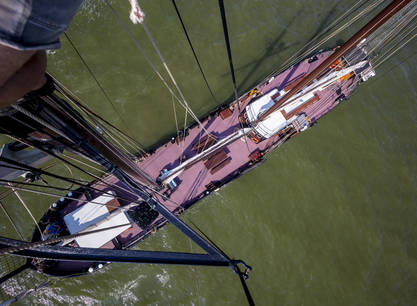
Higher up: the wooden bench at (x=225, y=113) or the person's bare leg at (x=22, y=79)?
the wooden bench at (x=225, y=113)

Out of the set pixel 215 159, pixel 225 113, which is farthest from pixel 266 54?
pixel 215 159

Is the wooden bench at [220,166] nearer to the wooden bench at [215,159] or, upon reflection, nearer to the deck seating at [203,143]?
the wooden bench at [215,159]

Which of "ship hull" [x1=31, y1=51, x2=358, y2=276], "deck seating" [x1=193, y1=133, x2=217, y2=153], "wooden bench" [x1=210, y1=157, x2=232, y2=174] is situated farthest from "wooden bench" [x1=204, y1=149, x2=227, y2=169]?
"deck seating" [x1=193, y1=133, x2=217, y2=153]

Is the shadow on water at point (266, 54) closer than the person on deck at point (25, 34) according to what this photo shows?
No

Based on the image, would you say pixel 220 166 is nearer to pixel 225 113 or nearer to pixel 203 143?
pixel 203 143

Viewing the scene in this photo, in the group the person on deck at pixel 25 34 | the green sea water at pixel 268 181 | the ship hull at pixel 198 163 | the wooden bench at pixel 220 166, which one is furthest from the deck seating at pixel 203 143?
the person on deck at pixel 25 34

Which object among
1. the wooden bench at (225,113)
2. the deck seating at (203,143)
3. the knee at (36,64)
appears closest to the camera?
the knee at (36,64)

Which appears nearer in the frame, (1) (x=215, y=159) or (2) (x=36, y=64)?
(2) (x=36, y=64)
